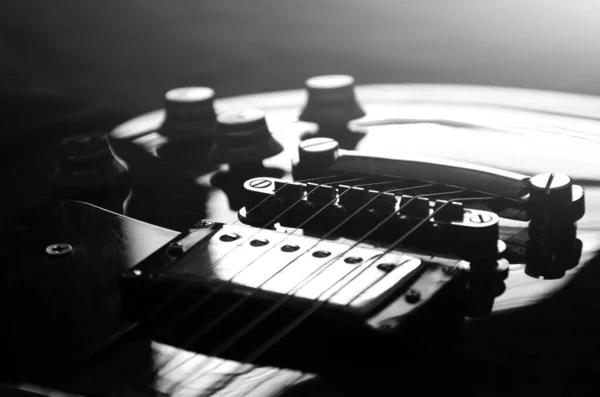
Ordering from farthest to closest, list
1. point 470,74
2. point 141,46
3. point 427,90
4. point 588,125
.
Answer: point 141,46 < point 470,74 < point 427,90 < point 588,125

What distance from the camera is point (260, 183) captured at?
71cm

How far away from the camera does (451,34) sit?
1716 mm

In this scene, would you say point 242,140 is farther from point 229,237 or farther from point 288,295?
point 288,295

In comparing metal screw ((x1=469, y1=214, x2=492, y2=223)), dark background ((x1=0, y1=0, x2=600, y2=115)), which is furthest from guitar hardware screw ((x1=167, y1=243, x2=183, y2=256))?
dark background ((x1=0, y1=0, x2=600, y2=115))

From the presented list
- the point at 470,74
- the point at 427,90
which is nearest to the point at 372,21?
the point at 470,74

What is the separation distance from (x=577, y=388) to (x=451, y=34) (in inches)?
54.3

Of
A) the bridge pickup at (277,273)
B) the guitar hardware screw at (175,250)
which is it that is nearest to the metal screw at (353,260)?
the bridge pickup at (277,273)

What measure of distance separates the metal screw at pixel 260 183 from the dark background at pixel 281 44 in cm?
66

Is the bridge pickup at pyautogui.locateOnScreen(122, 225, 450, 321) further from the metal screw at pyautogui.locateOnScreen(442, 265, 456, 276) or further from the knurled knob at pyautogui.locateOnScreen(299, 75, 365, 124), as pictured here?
the knurled knob at pyautogui.locateOnScreen(299, 75, 365, 124)

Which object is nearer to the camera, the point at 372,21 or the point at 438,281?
the point at 438,281

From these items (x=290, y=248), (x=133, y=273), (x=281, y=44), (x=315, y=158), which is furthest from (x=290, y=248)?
(x=281, y=44)

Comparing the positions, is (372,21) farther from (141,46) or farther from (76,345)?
(76,345)

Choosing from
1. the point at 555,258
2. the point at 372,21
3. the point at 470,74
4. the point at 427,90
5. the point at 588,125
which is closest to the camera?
the point at 555,258

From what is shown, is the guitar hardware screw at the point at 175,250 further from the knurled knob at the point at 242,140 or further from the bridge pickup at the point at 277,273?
the knurled knob at the point at 242,140
